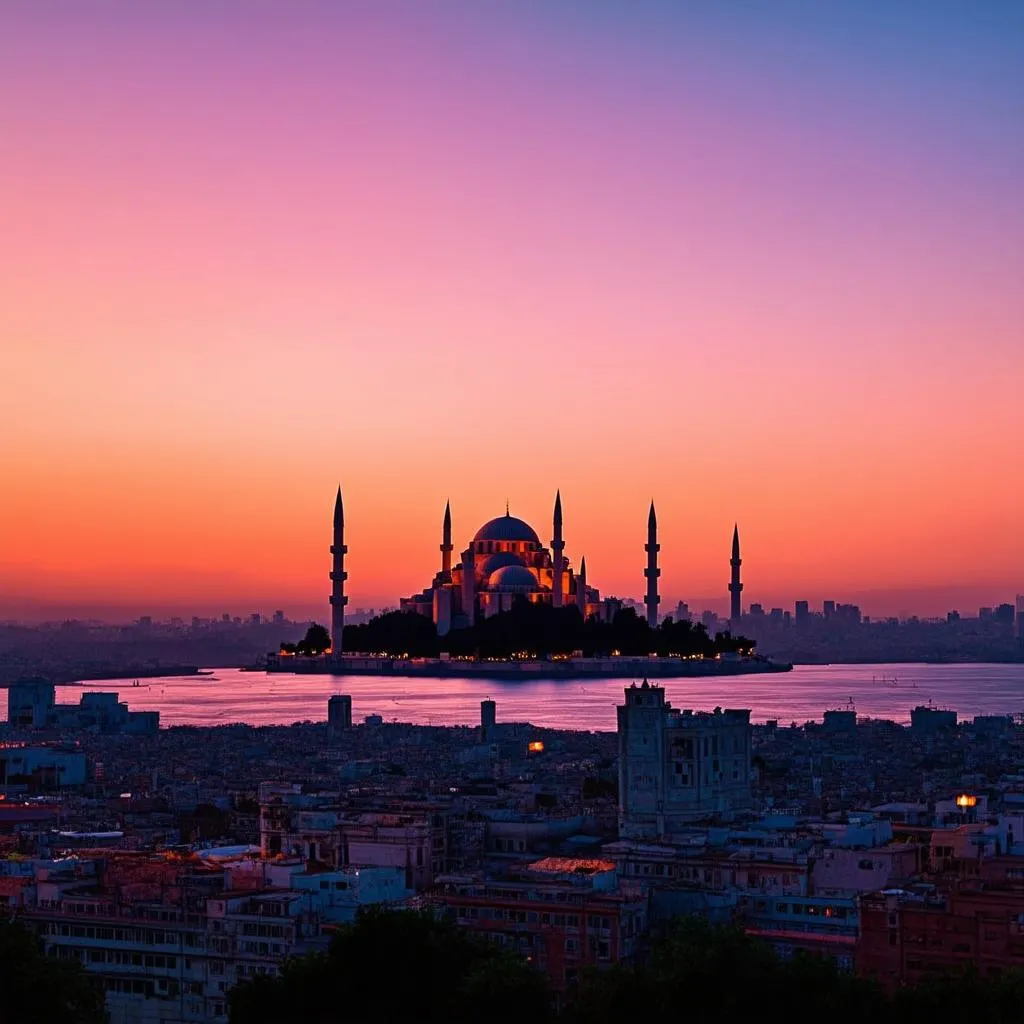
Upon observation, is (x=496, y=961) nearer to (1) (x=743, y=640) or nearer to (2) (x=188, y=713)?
(2) (x=188, y=713)

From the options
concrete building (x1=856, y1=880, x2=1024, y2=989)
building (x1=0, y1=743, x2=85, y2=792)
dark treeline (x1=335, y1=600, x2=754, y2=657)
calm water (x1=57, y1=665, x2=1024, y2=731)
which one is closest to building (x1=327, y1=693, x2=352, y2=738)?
calm water (x1=57, y1=665, x2=1024, y2=731)

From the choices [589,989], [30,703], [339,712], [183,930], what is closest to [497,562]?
[30,703]

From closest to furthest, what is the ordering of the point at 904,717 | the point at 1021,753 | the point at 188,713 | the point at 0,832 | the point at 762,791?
the point at 0,832, the point at 762,791, the point at 1021,753, the point at 904,717, the point at 188,713

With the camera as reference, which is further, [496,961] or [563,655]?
[563,655]

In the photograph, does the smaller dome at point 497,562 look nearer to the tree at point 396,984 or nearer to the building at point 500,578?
the building at point 500,578

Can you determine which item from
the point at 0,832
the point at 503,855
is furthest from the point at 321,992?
the point at 0,832

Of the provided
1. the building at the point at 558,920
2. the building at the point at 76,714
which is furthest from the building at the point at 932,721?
the building at the point at 558,920
